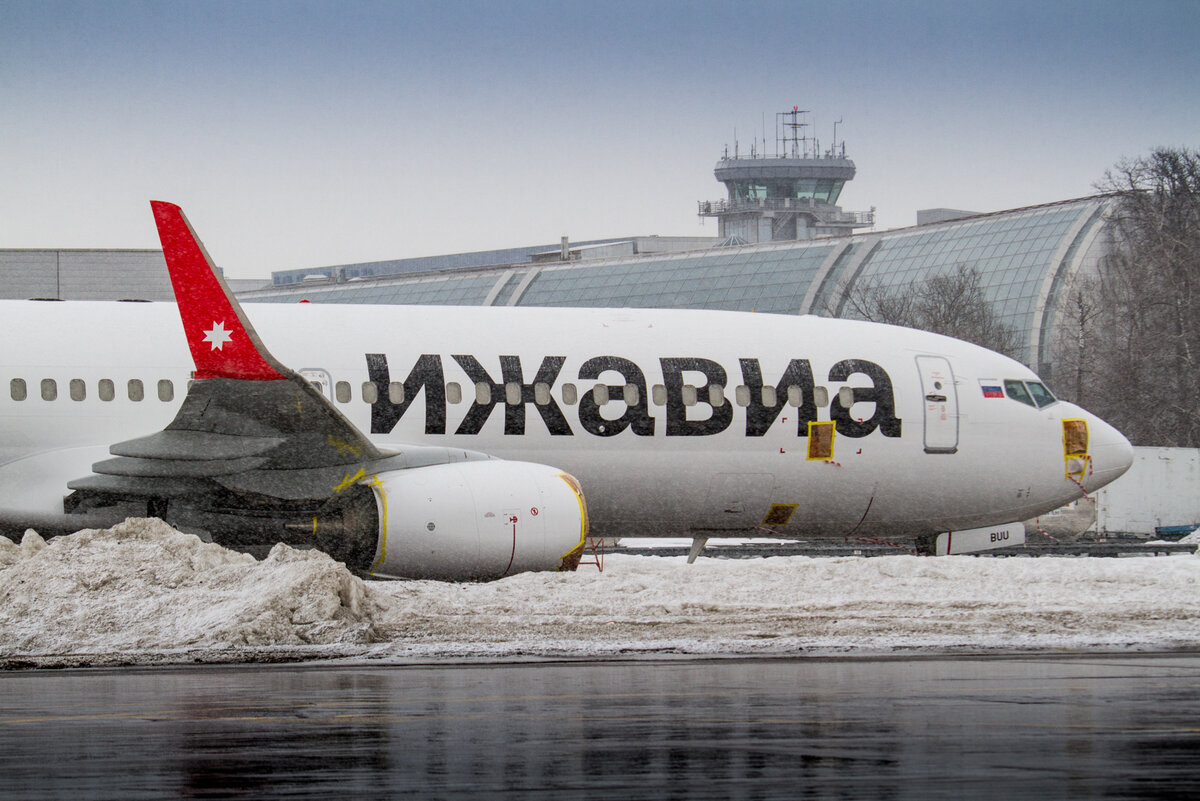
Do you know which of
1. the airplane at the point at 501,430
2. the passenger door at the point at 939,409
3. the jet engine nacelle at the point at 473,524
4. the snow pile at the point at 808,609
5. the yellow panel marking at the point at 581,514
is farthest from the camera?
the passenger door at the point at 939,409

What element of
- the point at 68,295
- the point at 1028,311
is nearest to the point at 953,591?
the point at 68,295

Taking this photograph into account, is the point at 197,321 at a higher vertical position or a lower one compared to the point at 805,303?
lower

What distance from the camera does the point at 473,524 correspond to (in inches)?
556

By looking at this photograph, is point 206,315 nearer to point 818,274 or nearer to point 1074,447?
point 1074,447

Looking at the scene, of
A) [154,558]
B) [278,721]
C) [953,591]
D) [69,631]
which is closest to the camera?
[278,721]

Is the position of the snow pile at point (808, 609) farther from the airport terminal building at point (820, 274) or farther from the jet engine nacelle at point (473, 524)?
the airport terminal building at point (820, 274)

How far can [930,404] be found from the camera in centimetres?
1709

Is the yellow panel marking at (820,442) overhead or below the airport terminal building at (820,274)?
below

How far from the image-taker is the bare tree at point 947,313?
48.8m

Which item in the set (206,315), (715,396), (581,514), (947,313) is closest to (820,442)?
(715,396)

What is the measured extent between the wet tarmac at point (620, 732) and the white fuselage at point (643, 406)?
5770 mm

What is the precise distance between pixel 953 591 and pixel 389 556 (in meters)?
5.31

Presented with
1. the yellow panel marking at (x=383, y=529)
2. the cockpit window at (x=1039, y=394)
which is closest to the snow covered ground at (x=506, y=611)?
the yellow panel marking at (x=383, y=529)

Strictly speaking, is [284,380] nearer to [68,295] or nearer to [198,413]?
[198,413]
